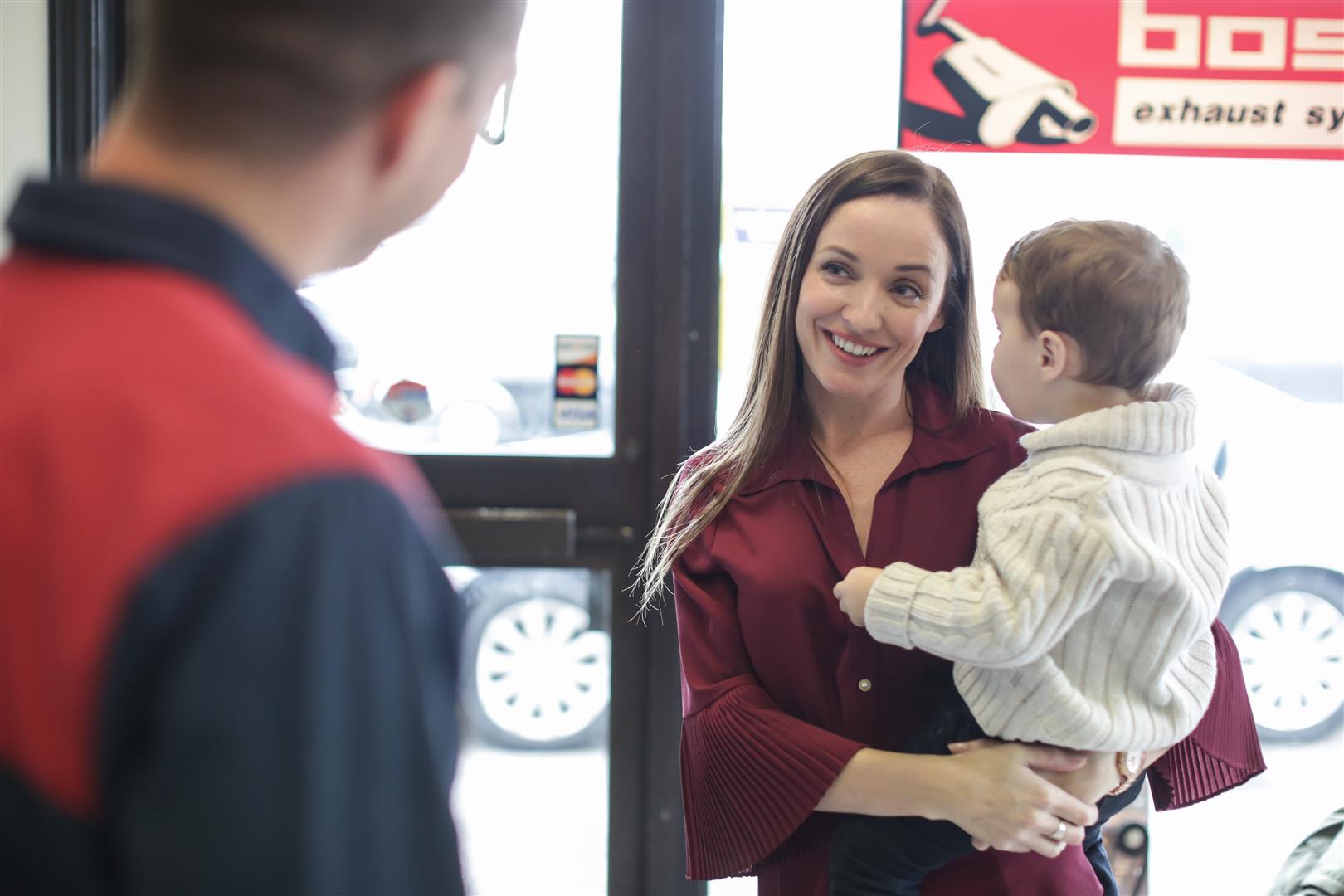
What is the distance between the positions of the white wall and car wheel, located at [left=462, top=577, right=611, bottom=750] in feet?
4.34

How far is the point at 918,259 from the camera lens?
155cm

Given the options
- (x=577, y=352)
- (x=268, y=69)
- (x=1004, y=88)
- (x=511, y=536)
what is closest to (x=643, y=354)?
(x=577, y=352)

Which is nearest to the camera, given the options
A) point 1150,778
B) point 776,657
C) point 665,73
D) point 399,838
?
point 399,838

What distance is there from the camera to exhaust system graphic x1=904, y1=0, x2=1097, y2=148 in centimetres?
226

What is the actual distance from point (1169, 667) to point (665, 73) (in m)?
1.53

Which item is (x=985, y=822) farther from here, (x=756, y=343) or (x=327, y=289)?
(x=327, y=289)

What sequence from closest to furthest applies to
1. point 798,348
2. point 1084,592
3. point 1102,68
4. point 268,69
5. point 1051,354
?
point 268,69, point 1084,592, point 1051,354, point 798,348, point 1102,68

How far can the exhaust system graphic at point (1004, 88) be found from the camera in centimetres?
226

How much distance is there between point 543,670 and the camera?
2.44 meters

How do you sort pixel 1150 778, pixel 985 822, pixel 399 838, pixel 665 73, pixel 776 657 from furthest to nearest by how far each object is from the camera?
pixel 665 73 < pixel 1150 778 < pixel 776 657 < pixel 985 822 < pixel 399 838

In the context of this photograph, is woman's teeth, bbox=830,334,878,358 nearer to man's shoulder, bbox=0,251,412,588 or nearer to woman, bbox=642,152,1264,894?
woman, bbox=642,152,1264,894

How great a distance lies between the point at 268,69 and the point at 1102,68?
212 cm

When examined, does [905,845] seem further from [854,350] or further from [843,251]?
[843,251]

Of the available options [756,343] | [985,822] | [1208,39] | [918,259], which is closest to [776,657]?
[985,822]
